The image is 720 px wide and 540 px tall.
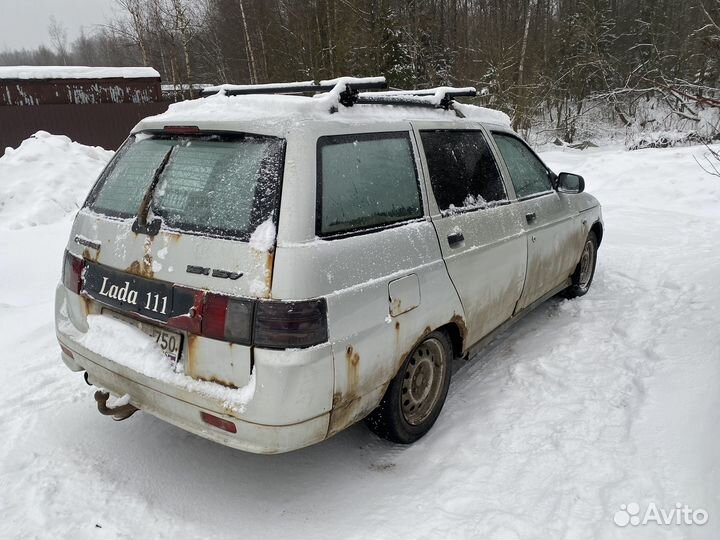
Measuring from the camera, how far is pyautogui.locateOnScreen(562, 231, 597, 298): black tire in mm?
4988

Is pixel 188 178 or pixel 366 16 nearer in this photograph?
pixel 188 178

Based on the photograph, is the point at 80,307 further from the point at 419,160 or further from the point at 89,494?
the point at 419,160

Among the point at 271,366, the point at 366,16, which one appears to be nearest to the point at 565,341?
the point at 271,366

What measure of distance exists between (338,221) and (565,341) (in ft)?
8.70

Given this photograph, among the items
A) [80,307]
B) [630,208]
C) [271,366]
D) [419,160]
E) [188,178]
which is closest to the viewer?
[271,366]

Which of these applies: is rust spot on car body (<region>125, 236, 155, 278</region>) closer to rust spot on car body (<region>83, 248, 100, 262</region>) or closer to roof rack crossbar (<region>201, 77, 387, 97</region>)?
rust spot on car body (<region>83, 248, 100, 262</region>)

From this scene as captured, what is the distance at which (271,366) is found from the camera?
2.05 m

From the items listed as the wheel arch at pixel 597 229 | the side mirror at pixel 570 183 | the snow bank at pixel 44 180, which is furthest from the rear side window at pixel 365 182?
the snow bank at pixel 44 180

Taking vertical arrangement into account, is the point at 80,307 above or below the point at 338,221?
below

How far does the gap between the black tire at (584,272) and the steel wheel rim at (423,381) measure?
2.56m

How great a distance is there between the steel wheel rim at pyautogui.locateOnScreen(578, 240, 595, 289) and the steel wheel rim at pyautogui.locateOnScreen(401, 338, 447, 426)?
2.63 meters

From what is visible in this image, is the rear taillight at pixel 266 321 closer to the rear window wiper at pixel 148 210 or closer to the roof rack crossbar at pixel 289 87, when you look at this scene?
the rear window wiper at pixel 148 210

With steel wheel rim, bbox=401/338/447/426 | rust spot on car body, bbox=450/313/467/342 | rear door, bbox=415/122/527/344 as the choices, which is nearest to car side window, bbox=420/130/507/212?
rear door, bbox=415/122/527/344

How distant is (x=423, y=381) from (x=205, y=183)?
166 cm
